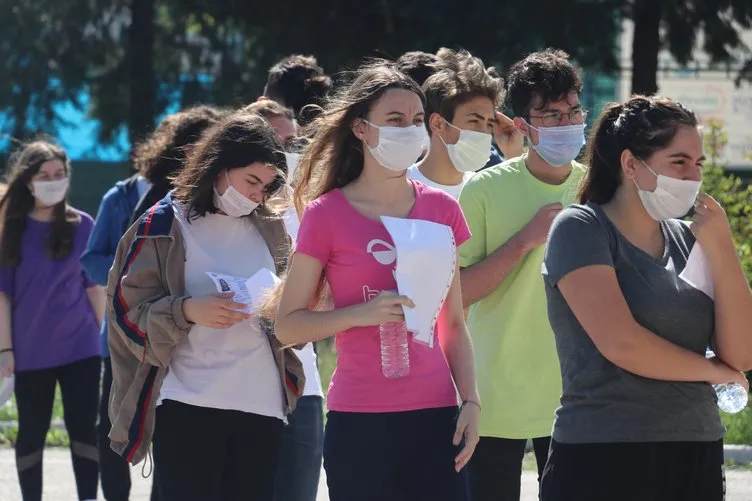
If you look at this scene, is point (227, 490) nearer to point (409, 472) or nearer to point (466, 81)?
point (409, 472)

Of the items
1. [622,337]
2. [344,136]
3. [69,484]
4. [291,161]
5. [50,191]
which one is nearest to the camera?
[622,337]

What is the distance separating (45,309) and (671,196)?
14.5 ft

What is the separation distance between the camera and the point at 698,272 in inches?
138

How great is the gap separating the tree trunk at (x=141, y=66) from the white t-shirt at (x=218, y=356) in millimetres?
15859

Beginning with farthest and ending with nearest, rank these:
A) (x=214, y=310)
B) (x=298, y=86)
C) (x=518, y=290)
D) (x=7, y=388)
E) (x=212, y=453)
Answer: (x=7, y=388) → (x=298, y=86) → (x=518, y=290) → (x=212, y=453) → (x=214, y=310)

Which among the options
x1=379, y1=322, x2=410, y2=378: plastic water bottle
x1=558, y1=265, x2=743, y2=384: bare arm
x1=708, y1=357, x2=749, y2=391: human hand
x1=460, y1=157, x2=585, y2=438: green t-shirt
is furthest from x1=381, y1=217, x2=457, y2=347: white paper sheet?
x1=460, y1=157, x2=585, y2=438: green t-shirt

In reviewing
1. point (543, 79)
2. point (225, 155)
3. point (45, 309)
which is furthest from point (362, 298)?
point (45, 309)

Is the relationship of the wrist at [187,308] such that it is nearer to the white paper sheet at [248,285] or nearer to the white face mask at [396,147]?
the white paper sheet at [248,285]

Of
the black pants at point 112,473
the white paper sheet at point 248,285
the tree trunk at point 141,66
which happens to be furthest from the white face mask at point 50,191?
the tree trunk at point 141,66

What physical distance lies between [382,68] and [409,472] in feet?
3.96

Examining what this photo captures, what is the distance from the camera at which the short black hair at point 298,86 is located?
19.6 ft

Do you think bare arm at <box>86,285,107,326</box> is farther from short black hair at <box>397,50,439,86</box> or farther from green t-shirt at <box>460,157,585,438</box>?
green t-shirt at <box>460,157,585,438</box>

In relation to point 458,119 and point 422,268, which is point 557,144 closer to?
point 458,119

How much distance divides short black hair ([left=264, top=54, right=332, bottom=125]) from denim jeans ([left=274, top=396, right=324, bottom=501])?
1.47m
